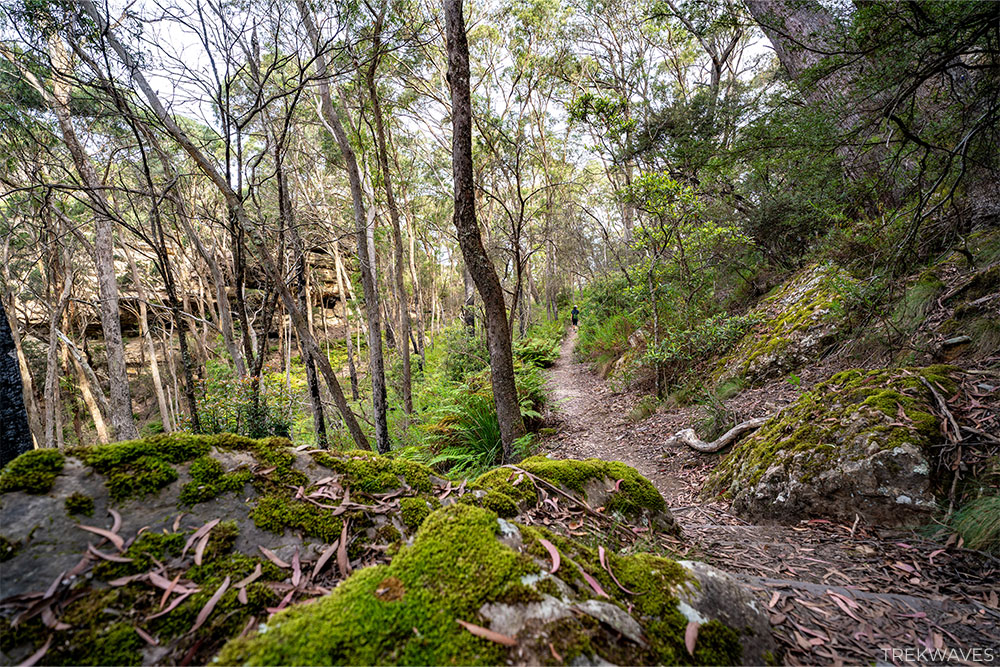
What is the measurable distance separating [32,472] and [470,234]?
394 centimetres

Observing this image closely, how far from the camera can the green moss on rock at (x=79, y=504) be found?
1.33 meters

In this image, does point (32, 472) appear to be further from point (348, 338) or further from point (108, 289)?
point (348, 338)

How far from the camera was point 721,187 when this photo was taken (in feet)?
27.2

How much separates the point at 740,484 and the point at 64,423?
22709 millimetres

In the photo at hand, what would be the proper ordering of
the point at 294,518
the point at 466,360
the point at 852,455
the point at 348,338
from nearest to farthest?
the point at 294,518 → the point at 852,455 → the point at 466,360 → the point at 348,338

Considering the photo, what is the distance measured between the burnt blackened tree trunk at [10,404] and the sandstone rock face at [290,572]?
3076 millimetres

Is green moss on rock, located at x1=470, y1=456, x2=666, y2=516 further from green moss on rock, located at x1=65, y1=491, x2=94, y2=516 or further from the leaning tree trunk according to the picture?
the leaning tree trunk

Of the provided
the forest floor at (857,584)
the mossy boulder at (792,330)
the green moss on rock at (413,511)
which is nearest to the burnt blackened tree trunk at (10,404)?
the green moss on rock at (413,511)

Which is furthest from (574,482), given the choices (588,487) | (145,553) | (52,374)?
(52,374)

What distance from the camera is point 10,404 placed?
3.30 meters

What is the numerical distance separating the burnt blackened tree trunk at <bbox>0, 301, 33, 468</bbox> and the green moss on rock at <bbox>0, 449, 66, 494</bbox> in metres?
2.99

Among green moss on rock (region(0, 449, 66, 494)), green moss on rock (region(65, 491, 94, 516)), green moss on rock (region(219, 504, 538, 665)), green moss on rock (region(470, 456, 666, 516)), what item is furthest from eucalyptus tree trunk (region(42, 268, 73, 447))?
green moss on rock (region(219, 504, 538, 665))

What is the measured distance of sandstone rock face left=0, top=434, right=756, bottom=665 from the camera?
3.44ft

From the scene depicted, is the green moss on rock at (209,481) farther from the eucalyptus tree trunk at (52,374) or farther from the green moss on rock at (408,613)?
the eucalyptus tree trunk at (52,374)
